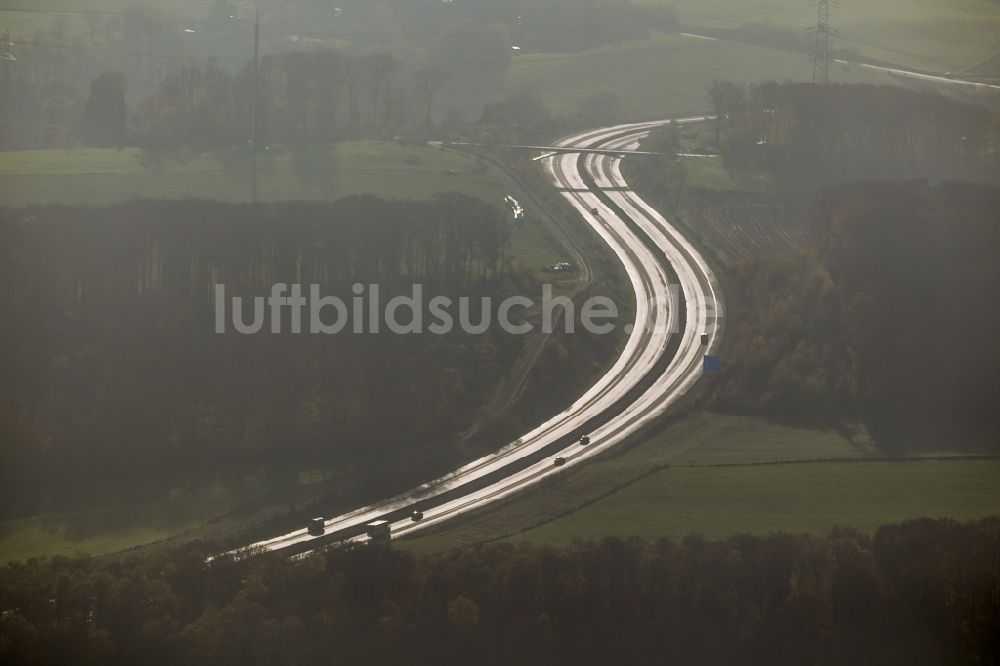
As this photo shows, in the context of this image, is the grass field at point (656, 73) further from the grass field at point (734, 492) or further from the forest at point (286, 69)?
the grass field at point (734, 492)

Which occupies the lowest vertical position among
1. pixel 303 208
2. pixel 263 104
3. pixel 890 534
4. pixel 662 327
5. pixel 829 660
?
pixel 829 660

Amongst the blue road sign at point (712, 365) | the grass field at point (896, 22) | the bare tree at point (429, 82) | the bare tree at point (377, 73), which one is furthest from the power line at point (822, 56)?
the blue road sign at point (712, 365)

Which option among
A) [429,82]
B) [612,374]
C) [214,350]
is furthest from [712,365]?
[429,82]

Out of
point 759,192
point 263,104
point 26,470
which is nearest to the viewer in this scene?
point 26,470

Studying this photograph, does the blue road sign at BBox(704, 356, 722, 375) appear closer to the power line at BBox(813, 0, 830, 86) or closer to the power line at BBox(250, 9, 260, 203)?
the power line at BBox(250, 9, 260, 203)

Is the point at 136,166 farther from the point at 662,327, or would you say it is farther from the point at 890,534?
the point at 890,534

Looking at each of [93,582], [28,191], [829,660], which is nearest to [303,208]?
[28,191]

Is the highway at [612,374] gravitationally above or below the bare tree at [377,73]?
below
